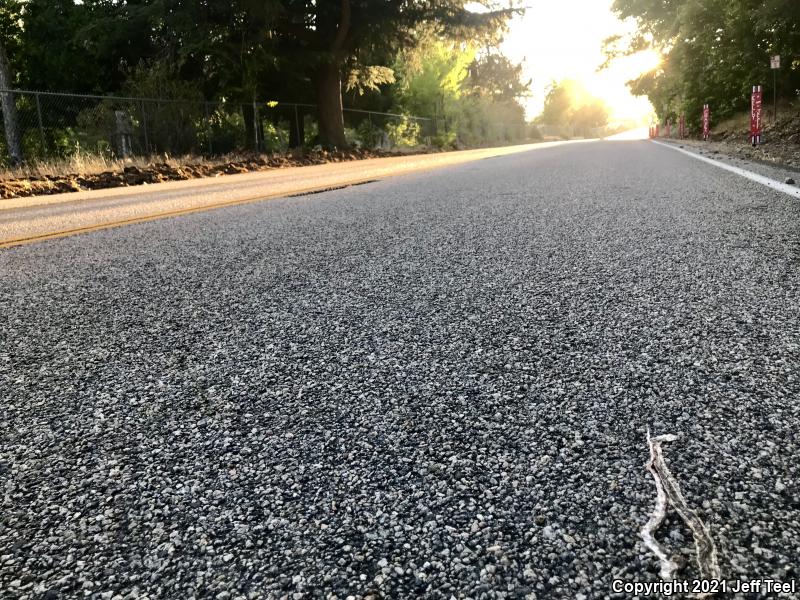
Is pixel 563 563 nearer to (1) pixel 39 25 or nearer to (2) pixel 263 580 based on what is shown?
(2) pixel 263 580

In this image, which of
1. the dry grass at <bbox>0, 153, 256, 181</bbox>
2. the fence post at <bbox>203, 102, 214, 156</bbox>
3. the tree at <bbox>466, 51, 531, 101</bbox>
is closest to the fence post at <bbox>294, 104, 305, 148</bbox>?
the fence post at <bbox>203, 102, 214, 156</bbox>

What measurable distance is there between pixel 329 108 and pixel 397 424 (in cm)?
2190

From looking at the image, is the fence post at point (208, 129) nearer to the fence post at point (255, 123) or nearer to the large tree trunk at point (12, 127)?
the fence post at point (255, 123)

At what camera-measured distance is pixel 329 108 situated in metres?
22.0

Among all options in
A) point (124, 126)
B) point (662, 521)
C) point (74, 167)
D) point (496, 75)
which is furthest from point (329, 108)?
point (496, 75)

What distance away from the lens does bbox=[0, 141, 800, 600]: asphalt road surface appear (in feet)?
3.39

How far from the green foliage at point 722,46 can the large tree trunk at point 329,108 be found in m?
11.5

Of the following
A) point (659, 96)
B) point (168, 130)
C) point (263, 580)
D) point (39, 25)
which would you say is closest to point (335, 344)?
point (263, 580)

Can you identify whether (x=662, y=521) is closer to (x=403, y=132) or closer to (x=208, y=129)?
(x=208, y=129)

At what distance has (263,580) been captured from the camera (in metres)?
1.00

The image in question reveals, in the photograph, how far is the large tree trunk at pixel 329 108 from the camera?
70.8 feet

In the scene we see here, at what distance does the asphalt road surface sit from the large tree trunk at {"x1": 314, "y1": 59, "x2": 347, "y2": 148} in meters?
19.8

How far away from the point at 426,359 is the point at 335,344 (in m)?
0.35

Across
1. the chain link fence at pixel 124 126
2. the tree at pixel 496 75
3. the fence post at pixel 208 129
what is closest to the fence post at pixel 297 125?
the chain link fence at pixel 124 126
